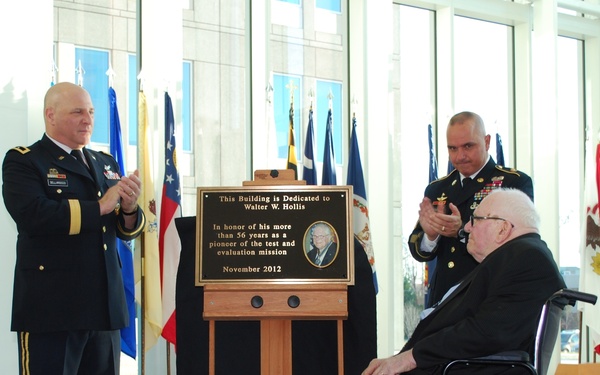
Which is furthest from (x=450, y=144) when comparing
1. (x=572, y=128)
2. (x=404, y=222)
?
(x=572, y=128)

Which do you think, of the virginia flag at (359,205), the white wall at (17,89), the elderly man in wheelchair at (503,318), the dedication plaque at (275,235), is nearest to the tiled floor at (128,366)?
the white wall at (17,89)

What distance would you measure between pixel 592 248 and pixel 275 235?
A: 13.4 feet

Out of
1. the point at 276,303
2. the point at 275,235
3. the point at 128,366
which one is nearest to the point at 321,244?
the point at 275,235

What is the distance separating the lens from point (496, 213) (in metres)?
2.83

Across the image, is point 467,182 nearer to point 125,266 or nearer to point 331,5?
point 125,266

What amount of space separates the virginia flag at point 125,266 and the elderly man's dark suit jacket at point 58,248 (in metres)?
0.84

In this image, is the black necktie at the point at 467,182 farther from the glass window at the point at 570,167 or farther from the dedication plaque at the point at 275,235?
the glass window at the point at 570,167

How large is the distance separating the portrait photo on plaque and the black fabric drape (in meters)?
0.22

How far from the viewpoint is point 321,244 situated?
3205 mm

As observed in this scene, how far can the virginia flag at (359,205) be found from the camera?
5191 mm

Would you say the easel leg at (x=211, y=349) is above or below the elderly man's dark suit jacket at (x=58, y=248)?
below

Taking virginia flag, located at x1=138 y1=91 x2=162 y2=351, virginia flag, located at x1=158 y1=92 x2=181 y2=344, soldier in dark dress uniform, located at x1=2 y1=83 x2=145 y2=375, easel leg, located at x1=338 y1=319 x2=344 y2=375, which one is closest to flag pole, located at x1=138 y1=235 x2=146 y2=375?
virginia flag, located at x1=138 y1=91 x2=162 y2=351

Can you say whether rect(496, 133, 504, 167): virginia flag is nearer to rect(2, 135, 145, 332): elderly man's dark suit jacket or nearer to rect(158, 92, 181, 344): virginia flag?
rect(158, 92, 181, 344): virginia flag

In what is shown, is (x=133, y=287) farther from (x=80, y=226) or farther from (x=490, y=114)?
(x=490, y=114)
